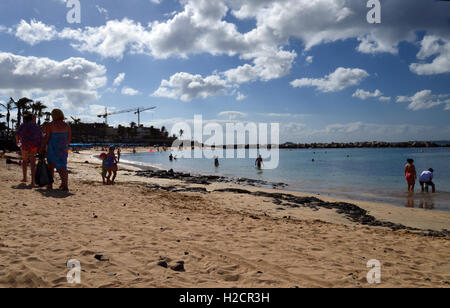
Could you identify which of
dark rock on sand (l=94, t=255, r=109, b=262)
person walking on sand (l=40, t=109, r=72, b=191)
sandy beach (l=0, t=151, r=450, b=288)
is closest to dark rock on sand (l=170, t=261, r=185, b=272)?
sandy beach (l=0, t=151, r=450, b=288)

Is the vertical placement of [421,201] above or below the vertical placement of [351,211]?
below

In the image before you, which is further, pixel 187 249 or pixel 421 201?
pixel 421 201

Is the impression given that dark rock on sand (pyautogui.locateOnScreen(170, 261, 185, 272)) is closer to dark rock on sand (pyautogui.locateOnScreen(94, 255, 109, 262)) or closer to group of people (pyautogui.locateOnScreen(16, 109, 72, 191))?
dark rock on sand (pyautogui.locateOnScreen(94, 255, 109, 262))

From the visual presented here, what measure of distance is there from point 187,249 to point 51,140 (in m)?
6.21

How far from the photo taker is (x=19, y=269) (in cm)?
300

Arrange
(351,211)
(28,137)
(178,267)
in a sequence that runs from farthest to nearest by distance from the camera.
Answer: (351,211) < (28,137) < (178,267)

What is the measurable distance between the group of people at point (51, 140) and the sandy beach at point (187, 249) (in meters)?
0.95

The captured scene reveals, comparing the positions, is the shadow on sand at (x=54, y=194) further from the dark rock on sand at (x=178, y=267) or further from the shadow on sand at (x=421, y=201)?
the shadow on sand at (x=421, y=201)

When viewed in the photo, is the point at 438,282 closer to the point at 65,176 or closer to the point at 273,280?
the point at 273,280

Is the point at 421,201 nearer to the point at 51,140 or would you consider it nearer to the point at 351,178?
the point at 351,178

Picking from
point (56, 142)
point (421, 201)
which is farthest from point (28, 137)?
point (421, 201)

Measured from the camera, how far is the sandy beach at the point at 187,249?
10.7ft

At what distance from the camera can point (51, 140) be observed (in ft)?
25.9
